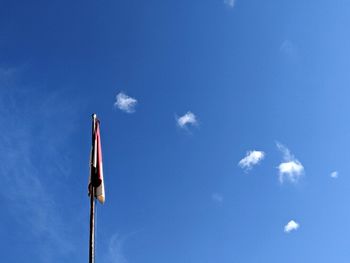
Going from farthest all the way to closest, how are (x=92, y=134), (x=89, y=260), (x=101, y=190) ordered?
(x=92, y=134)
(x=101, y=190)
(x=89, y=260)

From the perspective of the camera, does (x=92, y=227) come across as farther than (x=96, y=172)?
No

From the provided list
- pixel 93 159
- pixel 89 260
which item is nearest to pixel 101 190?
pixel 93 159

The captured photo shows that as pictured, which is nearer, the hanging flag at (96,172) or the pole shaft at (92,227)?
the pole shaft at (92,227)

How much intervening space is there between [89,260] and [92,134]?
6.17 metres

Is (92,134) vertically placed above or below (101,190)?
above

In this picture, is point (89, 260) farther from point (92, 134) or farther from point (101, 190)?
point (92, 134)

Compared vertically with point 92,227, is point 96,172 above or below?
above

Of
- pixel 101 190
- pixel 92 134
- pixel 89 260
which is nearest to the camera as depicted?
pixel 89 260

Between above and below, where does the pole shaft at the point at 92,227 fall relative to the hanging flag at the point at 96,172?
below

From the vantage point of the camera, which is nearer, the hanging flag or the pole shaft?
the pole shaft

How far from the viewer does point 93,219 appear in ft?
71.7

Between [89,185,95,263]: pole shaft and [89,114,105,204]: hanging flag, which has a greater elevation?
[89,114,105,204]: hanging flag

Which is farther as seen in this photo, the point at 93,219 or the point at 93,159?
the point at 93,159

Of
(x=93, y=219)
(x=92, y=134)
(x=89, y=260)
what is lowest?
(x=89, y=260)
